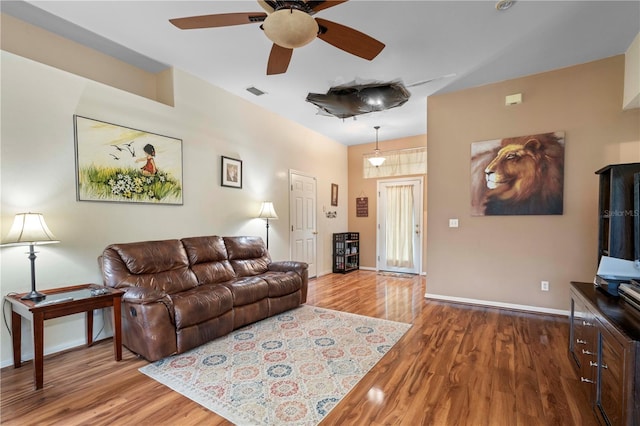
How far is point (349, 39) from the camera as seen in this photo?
213 cm

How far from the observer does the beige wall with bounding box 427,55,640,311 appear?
3.35 metres

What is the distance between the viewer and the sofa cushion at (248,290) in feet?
9.91

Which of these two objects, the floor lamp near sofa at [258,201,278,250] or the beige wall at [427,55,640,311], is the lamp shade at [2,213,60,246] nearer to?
the floor lamp near sofa at [258,201,278,250]

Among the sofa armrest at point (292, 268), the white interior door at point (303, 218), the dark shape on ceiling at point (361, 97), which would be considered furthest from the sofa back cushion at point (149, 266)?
the dark shape on ceiling at point (361, 97)

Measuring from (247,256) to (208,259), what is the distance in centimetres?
58

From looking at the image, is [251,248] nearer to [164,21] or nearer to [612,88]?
[164,21]

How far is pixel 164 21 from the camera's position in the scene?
2.64 metres

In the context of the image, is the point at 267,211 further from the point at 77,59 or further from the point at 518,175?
the point at 518,175

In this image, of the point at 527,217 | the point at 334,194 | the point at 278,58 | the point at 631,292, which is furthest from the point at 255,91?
the point at 631,292

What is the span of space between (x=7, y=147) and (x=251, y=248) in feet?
8.26

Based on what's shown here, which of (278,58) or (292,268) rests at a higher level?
(278,58)

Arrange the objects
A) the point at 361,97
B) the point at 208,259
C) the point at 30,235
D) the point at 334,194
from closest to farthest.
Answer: the point at 30,235
the point at 208,259
the point at 361,97
the point at 334,194

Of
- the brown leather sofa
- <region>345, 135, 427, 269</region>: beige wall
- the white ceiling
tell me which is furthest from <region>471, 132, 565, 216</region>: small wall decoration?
<region>345, 135, 427, 269</region>: beige wall

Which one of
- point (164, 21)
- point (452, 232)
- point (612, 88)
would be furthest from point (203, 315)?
point (612, 88)
